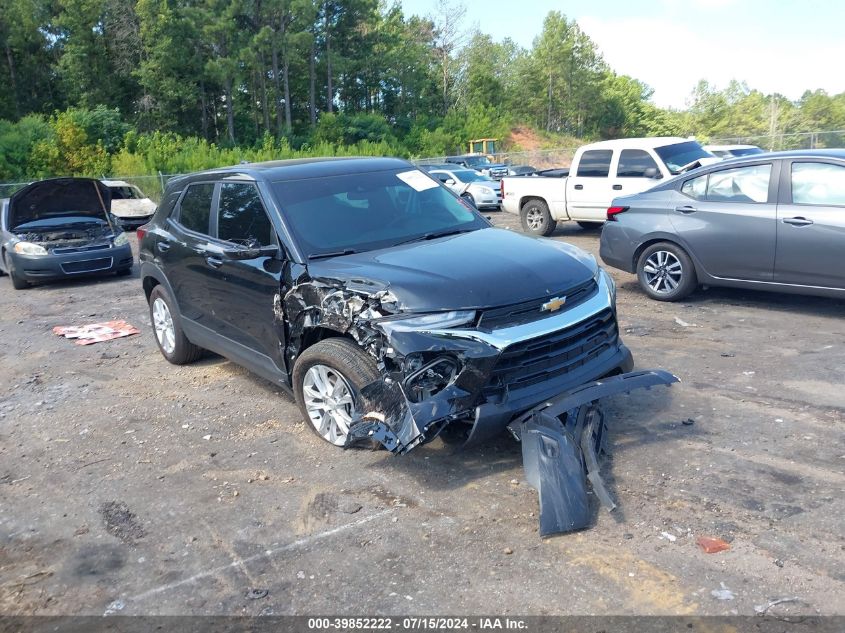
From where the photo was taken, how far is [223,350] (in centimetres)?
609

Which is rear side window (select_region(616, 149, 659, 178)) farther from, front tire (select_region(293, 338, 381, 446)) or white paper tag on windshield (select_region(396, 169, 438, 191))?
front tire (select_region(293, 338, 381, 446))

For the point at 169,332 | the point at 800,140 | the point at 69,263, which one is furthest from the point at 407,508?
the point at 800,140

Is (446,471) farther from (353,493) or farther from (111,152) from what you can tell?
(111,152)

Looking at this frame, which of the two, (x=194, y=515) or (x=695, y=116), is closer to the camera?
(x=194, y=515)

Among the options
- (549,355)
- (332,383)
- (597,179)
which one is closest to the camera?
(549,355)

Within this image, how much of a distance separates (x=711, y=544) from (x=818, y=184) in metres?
5.16

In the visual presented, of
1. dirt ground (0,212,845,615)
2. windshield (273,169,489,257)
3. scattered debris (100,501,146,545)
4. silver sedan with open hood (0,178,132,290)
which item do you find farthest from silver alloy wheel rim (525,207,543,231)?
scattered debris (100,501,146,545)

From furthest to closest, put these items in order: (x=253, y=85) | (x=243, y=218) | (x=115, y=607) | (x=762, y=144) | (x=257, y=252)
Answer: (x=253, y=85) < (x=762, y=144) < (x=243, y=218) < (x=257, y=252) < (x=115, y=607)

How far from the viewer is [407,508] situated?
4195 millimetres

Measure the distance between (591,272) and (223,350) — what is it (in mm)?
2990

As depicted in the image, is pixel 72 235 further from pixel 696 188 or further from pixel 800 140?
pixel 800 140

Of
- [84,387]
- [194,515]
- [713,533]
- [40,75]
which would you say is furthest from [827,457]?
[40,75]

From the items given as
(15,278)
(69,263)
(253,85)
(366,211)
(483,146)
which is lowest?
(15,278)

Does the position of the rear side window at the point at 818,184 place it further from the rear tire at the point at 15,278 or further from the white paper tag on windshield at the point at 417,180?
the rear tire at the point at 15,278
